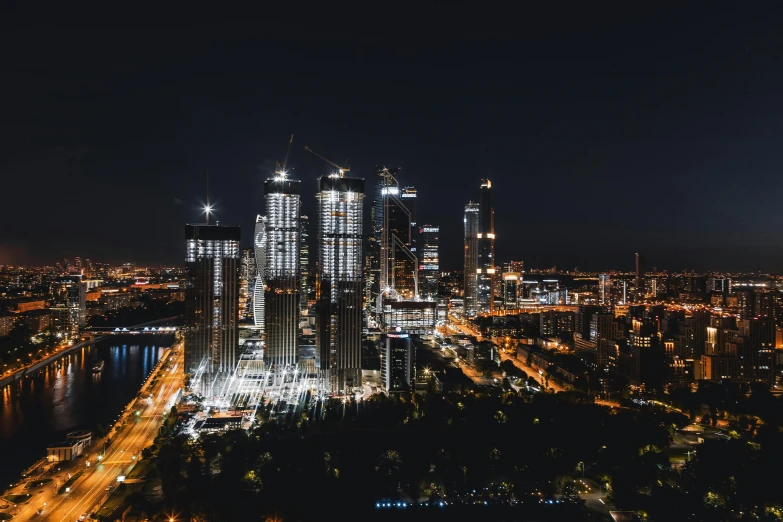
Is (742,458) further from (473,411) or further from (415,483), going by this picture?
(415,483)

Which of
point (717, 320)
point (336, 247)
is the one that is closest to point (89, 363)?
point (336, 247)

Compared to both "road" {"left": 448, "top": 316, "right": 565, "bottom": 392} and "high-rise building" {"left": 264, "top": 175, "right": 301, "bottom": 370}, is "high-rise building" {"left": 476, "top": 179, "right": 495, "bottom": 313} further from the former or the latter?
"high-rise building" {"left": 264, "top": 175, "right": 301, "bottom": 370}

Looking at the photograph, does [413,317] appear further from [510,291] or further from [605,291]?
[605,291]

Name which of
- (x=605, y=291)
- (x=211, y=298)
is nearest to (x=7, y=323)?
(x=211, y=298)

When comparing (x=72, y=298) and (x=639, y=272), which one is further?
(x=639, y=272)

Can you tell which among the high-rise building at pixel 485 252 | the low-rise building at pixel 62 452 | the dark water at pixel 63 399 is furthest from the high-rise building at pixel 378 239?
the low-rise building at pixel 62 452

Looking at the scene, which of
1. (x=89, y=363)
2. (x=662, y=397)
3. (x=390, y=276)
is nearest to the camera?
(x=662, y=397)
